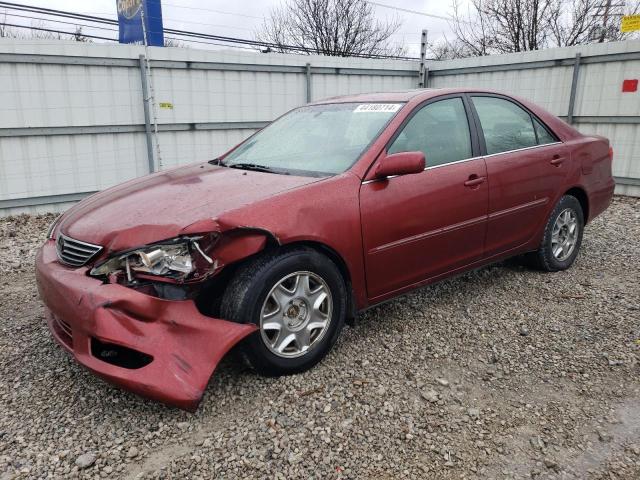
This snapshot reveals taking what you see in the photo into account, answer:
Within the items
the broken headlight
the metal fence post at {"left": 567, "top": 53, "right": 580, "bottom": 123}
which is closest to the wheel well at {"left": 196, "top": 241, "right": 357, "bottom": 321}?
the broken headlight

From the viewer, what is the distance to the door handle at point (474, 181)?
347cm

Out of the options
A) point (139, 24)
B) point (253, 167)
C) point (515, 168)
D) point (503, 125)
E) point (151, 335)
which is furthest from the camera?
point (139, 24)

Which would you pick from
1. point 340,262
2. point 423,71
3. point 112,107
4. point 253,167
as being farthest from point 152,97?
point 340,262

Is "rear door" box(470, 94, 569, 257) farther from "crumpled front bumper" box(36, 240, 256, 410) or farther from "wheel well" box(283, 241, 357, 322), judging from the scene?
"crumpled front bumper" box(36, 240, 256, 410)

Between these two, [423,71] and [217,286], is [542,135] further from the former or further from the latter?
[423,71]

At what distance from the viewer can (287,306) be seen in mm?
2691

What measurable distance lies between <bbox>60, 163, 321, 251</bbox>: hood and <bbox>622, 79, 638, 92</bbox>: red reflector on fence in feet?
22.2

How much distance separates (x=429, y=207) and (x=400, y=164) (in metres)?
0.43

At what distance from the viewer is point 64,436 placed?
2352mm

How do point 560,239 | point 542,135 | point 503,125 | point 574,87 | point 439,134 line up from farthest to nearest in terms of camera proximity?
point 574,87 → point 560,239 → point 542,135 → point 503,125 → point 439,134

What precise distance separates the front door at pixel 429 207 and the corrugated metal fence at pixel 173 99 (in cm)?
529

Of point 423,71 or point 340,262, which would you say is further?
point 423,71

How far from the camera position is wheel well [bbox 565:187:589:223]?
444 cm

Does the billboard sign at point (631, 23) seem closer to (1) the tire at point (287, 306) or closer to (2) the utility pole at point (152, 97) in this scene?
(2) the utility pole at point (152, 97)
